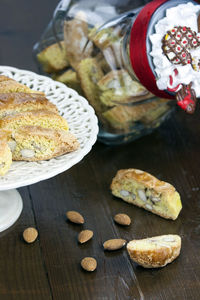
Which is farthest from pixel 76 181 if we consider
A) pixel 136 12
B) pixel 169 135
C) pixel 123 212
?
pixel 136 12

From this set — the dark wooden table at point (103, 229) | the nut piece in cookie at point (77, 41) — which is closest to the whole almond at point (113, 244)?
the dark wooden table at point (103, 229)

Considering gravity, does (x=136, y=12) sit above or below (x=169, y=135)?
above

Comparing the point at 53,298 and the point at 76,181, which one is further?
the point at 76,181

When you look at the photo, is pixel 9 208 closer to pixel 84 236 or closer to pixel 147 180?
pixel 84 236

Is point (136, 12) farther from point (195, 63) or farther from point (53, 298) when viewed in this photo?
point (53, 298)

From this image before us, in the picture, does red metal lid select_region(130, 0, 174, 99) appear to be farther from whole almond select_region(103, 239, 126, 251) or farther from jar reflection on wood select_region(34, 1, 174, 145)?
whole almond select_region(103, 239, 126, 251)

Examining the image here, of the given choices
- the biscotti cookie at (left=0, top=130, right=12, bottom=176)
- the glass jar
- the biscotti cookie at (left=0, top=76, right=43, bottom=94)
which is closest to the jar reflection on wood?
the glass jar
